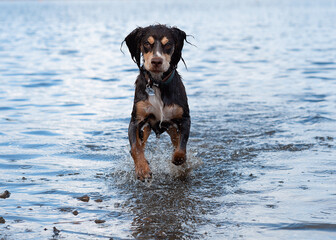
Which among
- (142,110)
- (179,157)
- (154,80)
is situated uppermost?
(154,80)

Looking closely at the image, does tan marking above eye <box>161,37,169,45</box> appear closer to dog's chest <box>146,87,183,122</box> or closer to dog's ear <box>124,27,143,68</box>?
dog's ear <box>124,27,143,68</box>

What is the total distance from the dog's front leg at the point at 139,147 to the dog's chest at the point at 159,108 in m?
0.27

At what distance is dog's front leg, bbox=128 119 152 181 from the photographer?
662 centimetres

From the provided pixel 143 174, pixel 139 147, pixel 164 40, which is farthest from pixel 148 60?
pixel 143 174

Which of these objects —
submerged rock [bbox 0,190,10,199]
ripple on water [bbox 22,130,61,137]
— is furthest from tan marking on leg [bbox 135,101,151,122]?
ripple on water [bbox 22,130,61,137]

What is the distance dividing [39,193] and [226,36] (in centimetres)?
2585

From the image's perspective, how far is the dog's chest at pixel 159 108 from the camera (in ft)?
22.2

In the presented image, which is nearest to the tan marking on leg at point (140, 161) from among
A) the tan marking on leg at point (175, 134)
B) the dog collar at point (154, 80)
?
the tan marking on leg at point (175, 134)

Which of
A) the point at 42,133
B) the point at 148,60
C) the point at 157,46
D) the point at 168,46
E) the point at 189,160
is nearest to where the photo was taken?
the point at 148,60

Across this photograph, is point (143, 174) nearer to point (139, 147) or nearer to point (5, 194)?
point (139, 147)

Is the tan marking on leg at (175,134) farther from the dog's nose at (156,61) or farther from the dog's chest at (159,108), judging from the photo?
the dog's nose at (156,61)

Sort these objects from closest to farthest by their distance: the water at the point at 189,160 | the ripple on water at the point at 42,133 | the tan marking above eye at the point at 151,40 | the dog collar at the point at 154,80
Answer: the water at the point at 189,160 → the tan marking above eye at the point at 151,40 → the dog collar at the point at 154,80 → the ripple on water at the point at 42,133

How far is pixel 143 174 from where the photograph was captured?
6.62m

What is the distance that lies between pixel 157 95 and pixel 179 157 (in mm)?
827
